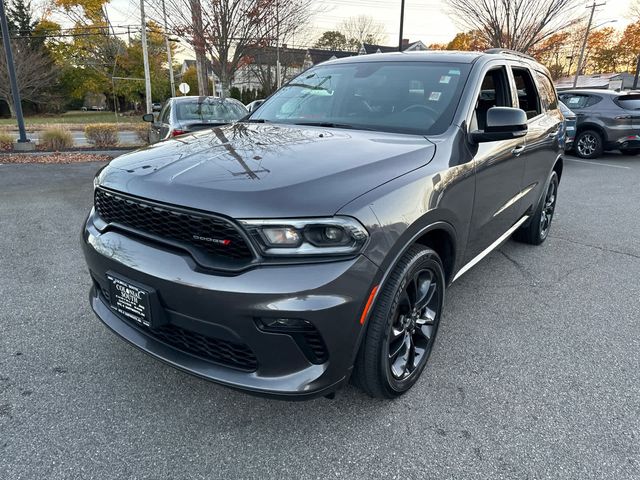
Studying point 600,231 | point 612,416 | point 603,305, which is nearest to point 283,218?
point 612,416

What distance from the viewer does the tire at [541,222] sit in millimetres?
4629

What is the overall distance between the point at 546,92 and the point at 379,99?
2.44 metres

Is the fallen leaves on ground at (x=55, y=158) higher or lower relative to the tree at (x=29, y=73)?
lower

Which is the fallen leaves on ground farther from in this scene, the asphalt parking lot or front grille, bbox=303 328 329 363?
front grille, bbox=303 328 329 363

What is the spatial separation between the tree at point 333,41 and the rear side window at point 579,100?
49093 mm

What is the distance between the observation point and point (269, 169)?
2.01 metres

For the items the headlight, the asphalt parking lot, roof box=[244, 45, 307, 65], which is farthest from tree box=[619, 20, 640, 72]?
the headlight

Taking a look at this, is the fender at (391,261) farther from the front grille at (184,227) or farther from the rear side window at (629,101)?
the rear side window at (629,101)

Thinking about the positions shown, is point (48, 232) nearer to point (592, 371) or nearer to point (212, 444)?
point (212, 444)

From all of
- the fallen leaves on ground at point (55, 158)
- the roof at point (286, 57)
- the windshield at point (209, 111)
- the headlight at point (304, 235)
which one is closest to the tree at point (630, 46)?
the roof at point (286, 57)

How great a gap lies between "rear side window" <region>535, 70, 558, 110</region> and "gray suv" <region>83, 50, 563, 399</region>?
176cm

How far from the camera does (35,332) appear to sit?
2.94 metres

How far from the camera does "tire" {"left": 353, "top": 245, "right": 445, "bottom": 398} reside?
2012mm

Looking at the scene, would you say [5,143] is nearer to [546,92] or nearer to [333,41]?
[546,92]
